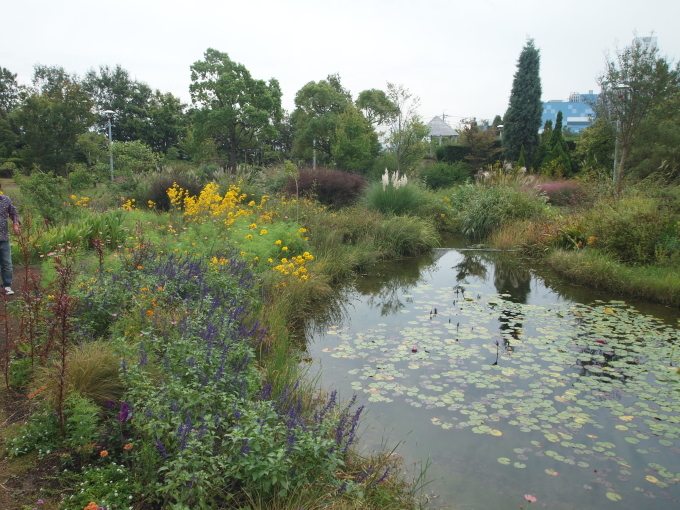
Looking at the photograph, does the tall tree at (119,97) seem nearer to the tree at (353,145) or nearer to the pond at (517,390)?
the tree at (353,145)

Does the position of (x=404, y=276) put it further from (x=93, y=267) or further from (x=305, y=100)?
(x=305, y=100)

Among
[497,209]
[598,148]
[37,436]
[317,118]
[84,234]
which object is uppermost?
[317,118]

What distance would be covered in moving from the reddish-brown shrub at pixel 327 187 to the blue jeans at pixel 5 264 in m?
7.85

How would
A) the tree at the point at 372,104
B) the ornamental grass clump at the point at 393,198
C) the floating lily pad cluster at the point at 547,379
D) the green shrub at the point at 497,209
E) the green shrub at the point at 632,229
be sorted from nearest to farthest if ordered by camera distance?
the floating lily pad cluster at the point at 547,379
the green shrub at the point at 632,229
the ornamental grass clump at the point at 393,198
the green shrub at the point at 497,209
the tree at the point at 372,104

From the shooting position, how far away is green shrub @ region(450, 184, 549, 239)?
12.2 meters

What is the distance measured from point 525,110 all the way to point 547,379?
2672 cm

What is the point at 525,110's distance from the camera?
27.4 meters

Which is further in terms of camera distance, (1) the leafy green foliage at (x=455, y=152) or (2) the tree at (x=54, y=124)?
(1) the leafy green foliage at (x=455, y=152)

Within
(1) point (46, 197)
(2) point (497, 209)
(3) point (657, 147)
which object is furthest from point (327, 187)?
(3) point (657, 147)

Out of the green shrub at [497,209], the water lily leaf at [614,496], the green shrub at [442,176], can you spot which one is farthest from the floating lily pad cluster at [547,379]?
the green shrub at [442,176]

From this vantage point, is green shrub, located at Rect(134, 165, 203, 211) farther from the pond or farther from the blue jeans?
the pond

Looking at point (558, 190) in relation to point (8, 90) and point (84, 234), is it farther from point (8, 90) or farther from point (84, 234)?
point (8, 90)

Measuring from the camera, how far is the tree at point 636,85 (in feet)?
44.1

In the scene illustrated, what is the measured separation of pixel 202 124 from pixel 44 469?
2777cm
